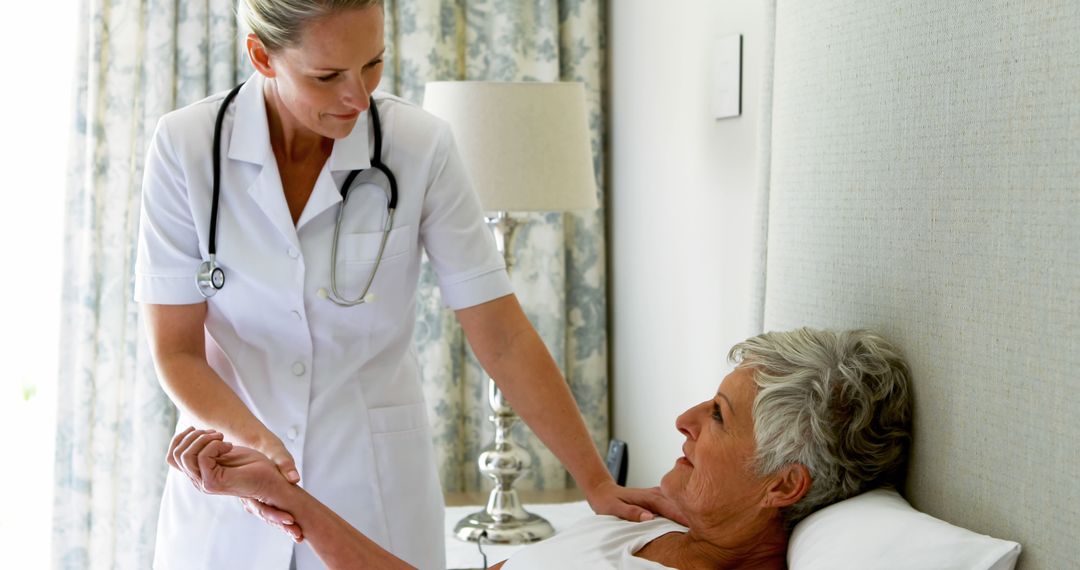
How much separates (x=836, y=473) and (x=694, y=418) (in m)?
0.22

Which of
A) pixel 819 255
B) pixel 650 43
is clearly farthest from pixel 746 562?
pixel 650 43

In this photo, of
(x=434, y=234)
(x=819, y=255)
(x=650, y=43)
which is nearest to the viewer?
(x=819, y=255)

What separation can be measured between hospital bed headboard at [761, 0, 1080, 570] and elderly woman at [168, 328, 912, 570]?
69mm

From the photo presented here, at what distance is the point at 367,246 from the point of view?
1.64 meters

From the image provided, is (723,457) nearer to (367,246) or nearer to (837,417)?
(837,417)

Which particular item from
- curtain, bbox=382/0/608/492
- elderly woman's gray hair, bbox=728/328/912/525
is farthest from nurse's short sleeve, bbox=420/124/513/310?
curtain, bbox=382/0/608/492

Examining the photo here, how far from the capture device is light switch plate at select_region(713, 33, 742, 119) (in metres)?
2.34

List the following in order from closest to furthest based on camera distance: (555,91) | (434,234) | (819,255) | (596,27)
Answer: (819,255) → (434,234) → (555,91) → (596,27)

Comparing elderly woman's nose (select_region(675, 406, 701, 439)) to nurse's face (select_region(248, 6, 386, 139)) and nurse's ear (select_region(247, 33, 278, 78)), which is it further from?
nurse's ear (select_region(247, 33, 278, 78))

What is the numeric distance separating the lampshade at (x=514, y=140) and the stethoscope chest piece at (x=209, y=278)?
38.9 inches

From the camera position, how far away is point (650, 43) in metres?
2.93

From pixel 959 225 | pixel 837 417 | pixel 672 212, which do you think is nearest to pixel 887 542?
pixel 837 417

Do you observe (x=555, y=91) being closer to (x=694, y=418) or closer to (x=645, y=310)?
(x=645, y=310)

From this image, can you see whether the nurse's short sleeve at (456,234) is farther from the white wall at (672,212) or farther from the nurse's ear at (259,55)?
the white wall at (672,212)
